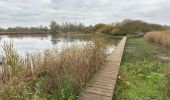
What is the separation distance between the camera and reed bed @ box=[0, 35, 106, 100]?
374cm

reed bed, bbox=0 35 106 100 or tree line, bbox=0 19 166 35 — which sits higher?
tree line, bbox=0 19 166 35

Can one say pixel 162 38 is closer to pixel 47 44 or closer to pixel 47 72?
pixel 47 44

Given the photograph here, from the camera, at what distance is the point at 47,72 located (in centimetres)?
552

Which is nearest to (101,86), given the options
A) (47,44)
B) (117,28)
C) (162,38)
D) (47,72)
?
(47,72)

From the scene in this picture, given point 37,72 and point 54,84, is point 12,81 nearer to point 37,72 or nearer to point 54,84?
point 54,84

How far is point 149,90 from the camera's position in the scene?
5.34 m

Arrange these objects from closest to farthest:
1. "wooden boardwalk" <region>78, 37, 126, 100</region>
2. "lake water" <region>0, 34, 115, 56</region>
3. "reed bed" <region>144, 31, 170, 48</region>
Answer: "wooden boardwalk" <region>78, 37, 126, 100</region> < "lake water" <region>0, 34, 115, 56</region> < "reed bed" <region>144, 31, 170, 48</region>

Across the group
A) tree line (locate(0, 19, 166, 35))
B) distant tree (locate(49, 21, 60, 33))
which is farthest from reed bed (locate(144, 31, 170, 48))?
A: distant tree (locate(49, 21, 60, 33))

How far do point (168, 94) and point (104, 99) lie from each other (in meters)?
1.75

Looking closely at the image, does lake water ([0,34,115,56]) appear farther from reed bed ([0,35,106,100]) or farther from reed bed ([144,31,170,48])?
reed bed ([144,31,170,48])

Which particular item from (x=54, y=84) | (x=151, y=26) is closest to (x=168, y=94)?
(x=54, y=84)

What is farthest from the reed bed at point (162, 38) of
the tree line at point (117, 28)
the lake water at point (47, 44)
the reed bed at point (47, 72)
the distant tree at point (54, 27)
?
the distant tree at point (54, 27)

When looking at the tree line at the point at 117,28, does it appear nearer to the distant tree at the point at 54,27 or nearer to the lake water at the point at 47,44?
the distant tree at the point at 54,27

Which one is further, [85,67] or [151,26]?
[151,26]
